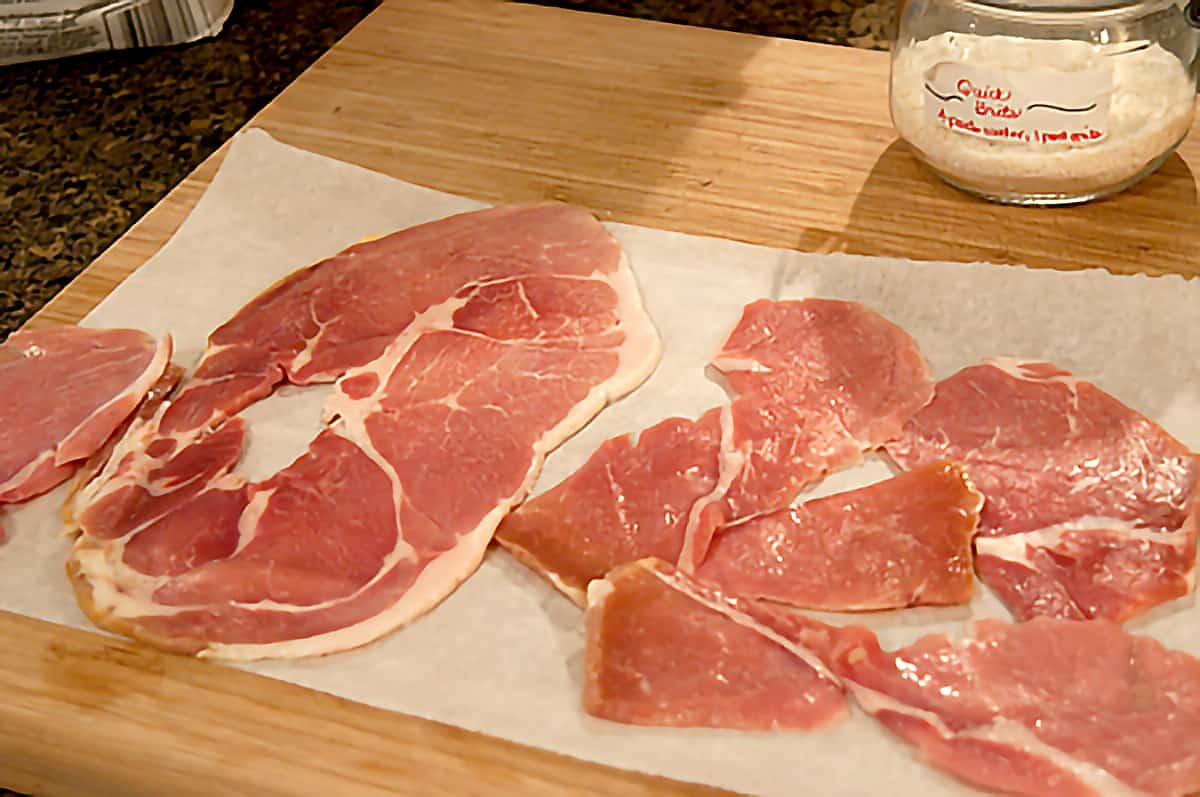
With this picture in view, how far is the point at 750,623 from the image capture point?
1.12 m

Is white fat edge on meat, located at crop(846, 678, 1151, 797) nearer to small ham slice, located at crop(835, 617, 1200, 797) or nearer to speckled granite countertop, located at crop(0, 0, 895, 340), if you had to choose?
small ham slice, located at crop(835, 617, 1200, 797)

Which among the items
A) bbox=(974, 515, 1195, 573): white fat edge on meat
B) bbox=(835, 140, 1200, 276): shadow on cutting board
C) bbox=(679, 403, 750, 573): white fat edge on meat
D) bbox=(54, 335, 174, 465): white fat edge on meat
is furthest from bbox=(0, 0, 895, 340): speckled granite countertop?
bbox=(974, 515, 1195, 573): white fat edge on meat

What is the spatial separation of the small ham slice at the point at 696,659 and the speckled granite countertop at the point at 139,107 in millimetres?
901

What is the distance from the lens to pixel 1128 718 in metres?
1.04

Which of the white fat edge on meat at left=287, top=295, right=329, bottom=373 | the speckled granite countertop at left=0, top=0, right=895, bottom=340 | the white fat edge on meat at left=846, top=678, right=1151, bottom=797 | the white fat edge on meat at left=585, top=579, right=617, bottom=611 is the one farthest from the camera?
the speckled granite countertop at left=0, top=0, right=895, bottom=340

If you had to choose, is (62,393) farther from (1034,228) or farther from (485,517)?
(1034,228)

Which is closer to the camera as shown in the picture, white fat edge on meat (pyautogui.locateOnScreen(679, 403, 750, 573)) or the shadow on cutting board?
white fat edge on meat (pyautogui.locateOnScreen(679, 403, 750, 573))

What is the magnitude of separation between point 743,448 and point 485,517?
9.9 inches

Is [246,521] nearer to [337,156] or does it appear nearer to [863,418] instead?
[863,418]

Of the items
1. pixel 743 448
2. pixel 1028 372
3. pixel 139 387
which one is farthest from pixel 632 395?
pixel 139 387

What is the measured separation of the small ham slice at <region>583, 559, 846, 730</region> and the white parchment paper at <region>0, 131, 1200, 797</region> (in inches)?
0.7

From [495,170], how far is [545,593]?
29.1 inches

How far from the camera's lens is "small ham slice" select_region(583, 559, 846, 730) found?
1066 mm

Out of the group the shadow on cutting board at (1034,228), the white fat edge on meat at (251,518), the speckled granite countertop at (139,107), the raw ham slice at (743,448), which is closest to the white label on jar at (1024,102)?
the shadow on cutting board at (1034,228)
